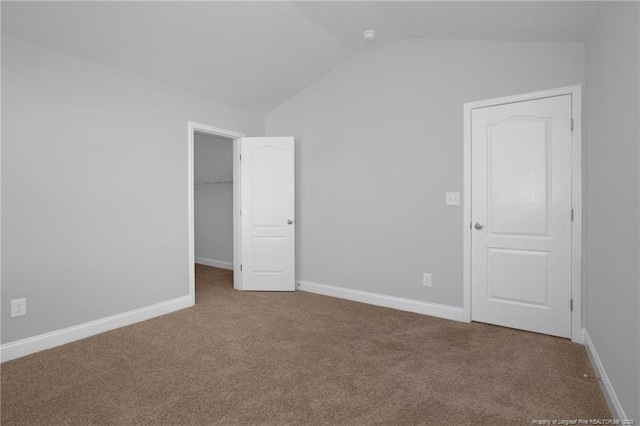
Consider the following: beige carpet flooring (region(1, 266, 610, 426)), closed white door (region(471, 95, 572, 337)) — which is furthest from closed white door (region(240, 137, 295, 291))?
closed white door (region(471, 95, 572, 337))

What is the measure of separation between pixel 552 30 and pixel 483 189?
1.37 m

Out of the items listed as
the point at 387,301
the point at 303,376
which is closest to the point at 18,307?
the point at 303,376

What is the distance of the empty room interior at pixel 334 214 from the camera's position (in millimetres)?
2045

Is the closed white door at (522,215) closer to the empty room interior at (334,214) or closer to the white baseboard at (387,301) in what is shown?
the empty room interior at (334,214)

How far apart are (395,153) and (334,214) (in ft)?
3.52

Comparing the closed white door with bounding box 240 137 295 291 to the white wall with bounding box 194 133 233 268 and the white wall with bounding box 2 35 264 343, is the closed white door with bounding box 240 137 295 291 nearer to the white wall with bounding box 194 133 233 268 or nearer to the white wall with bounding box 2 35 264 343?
the white wall with bounding box 2 35 264 343

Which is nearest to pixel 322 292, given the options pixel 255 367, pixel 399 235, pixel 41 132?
pixel 399 235

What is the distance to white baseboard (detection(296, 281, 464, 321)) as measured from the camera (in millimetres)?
3502

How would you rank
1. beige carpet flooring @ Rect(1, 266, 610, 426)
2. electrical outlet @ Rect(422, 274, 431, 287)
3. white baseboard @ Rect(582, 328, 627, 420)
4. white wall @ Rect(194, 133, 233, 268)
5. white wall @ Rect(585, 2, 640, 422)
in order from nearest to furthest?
1. white wall @ Rect(585, 2, 640, 422)
2. white baseboard @ Rect(582, 328, 627, 420)
3. beige carpet flooring @ Rect(1, 266, 610, 426)
4. electrical outlet @ Rect(422, 274, 431, 287)
5. white wall @ Rect(194, 133, 233, 268)

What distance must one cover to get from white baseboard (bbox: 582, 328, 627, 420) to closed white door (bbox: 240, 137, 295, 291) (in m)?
3.07

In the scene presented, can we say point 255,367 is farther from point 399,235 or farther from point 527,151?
point 527,151

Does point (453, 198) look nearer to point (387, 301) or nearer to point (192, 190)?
point (387, 301)

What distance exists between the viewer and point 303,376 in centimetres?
232

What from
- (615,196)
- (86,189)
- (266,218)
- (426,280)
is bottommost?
(426,280)
